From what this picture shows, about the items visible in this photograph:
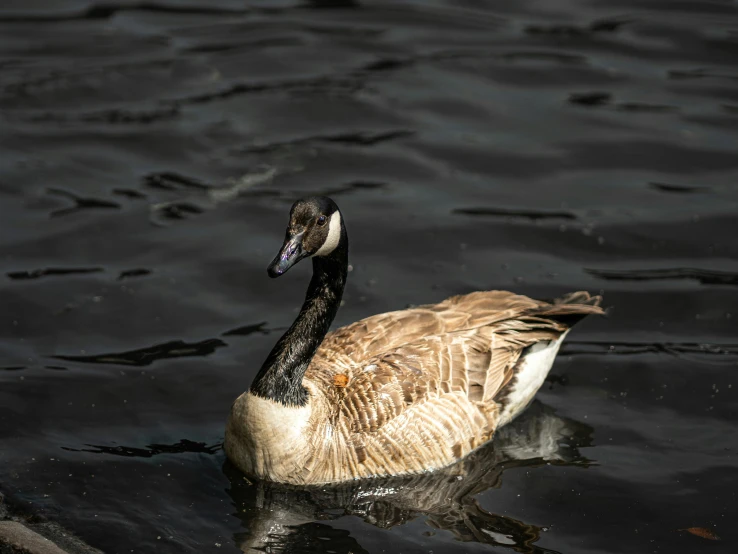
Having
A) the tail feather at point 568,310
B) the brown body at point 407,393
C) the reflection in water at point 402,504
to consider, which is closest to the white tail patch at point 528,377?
the brown body at point 407,393

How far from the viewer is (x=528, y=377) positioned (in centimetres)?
972

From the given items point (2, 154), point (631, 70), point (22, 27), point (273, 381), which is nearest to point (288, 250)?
point (273, 381)

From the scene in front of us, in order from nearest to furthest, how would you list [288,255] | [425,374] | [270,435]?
[288,255], [270,435], [425,374]

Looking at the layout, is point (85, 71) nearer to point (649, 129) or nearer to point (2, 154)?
point (2, 154)

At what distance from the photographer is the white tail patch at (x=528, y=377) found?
964cm

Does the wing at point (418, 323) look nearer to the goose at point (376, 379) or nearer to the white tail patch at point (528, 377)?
the goose at point (376, 379)

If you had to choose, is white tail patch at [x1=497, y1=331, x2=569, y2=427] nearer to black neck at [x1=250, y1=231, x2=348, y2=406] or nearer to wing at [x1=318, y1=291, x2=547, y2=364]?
wing at [x1=318, y1=291, x2=547, y2=364]

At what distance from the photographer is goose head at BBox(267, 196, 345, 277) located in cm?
818

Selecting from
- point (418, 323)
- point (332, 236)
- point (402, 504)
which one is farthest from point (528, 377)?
point (332, 236)

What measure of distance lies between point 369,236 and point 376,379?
145 inches

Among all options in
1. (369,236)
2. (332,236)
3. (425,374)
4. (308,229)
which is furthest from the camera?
(369,236)

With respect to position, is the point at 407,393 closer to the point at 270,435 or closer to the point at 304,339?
the point at 304,339

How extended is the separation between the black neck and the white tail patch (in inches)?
75.9


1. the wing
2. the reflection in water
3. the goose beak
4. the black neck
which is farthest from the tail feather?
the goose beak
